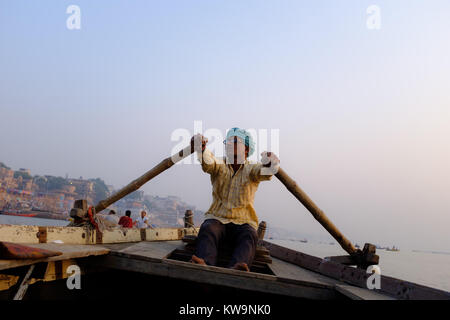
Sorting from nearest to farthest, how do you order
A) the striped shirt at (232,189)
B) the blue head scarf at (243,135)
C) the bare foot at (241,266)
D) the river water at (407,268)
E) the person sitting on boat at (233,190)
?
the bare foot at (241,266) < the person sitting on boat at (233,190) < the striped shirt at (232,189) < the blue head scarf at (243,135) < the river water at (407,268)

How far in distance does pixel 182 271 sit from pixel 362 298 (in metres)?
1.64

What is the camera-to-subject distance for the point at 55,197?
135250mm

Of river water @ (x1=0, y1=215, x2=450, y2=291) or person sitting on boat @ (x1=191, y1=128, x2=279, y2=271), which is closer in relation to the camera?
person sitting on boat @ (x1=191, y1=128, x2=279, y2=271)

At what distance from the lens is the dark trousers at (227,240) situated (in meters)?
3.61

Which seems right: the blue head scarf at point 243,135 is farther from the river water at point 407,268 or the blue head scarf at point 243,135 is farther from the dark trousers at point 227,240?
the river water at point 407,268

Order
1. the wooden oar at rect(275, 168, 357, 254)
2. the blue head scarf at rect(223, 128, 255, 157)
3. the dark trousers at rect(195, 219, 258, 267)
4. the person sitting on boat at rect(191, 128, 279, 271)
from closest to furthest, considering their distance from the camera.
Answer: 1. the dark trousers at rect(195, 219, 258, 267)
2. the person sitting on boat at rect(191, 128, 279, 271)
3. the blue head scarf at rect(223, 128, 255, 157)
4. the wooden oar at rect(275, 168, 357, 254)

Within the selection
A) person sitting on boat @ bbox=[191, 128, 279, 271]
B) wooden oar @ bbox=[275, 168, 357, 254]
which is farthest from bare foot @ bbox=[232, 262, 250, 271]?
wooden oar @ bbox=[275, 168, 357, 254]

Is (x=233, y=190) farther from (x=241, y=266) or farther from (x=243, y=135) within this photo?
(x=241, y=266)

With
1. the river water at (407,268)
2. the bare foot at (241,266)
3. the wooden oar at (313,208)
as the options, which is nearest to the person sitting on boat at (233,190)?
the bare foot at (241,266)

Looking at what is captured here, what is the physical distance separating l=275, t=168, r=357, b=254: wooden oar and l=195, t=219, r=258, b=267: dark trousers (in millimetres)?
1304

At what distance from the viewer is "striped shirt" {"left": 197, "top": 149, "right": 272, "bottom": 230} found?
4.30m

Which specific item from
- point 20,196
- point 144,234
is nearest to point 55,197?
point 20,196

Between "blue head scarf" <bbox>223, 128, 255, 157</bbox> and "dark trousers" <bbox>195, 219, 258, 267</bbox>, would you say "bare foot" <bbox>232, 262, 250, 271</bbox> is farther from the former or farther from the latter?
"blue head scarf" <bbox>223, 128, 255, 157</bbox>
